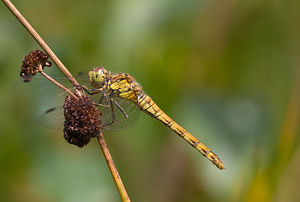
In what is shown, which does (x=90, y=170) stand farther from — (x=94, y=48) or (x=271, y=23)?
(x=271, y=23)

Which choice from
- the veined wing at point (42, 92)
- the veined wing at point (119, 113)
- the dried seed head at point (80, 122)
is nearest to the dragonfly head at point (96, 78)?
the veined wing at point (119, 113)

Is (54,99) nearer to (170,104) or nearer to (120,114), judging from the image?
(120,114)

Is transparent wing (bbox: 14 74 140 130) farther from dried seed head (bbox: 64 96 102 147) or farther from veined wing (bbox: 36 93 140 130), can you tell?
dried seed head (bbox: 64 96 102 147)

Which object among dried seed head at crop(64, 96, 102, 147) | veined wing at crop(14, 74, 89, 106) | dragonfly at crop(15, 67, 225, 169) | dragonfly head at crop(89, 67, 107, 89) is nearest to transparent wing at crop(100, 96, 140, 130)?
dragonfly at crop(15, 67, 225, 169)

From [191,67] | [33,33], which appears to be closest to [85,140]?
[33,33]

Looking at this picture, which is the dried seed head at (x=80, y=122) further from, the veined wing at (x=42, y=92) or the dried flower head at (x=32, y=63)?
the veined wing at (x=42, y=92)
